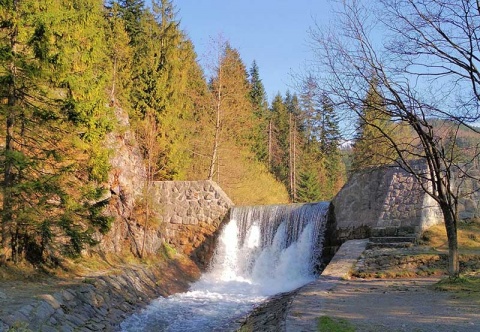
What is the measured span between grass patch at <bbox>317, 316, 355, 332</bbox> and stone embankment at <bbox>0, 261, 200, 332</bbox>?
11.9 ft

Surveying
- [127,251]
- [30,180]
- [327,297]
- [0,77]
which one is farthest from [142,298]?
[0,77]

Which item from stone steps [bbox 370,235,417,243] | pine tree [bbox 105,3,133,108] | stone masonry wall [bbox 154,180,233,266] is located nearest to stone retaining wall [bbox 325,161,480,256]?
stone steps [bbox 370,235,417,243]

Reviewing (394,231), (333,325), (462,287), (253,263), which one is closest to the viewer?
(333,325)

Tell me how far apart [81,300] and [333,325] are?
487cm

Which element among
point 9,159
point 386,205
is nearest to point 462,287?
point 386,205

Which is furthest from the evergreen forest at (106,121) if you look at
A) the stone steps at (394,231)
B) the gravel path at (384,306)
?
the stone steps at (394,231)

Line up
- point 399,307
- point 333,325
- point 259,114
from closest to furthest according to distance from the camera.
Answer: point 333,325 < point 399,307 < point 259,114

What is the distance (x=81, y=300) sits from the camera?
7.60 meters

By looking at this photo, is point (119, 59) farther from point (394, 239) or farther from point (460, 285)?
point (460, 285)

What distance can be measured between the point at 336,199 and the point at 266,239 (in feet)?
9.85

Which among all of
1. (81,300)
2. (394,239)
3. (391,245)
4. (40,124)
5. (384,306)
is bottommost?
(81,300)

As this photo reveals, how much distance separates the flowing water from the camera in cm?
1020

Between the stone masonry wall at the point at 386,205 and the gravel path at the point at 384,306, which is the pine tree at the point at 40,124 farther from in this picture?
the stone masonry wall at the point at 386,205

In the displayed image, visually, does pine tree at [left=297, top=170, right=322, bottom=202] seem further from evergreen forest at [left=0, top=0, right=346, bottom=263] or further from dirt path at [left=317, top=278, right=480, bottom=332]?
dirt path at [left=317, top=278, right=480, bottom=332]
